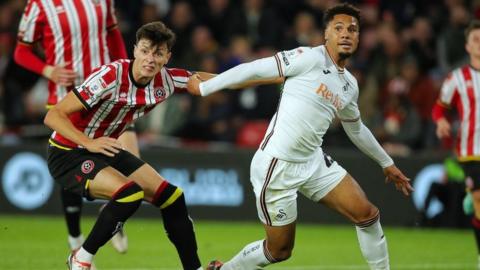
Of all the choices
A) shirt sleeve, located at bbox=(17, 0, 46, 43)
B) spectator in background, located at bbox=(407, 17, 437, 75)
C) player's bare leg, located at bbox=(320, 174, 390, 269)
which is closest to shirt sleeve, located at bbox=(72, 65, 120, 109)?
player's bare leg, located at bbox=(320, 174, 390, 269)

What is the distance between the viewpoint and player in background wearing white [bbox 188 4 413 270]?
7.41m

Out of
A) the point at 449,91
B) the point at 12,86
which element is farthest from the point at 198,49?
the point at 449,91

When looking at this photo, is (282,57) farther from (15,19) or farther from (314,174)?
(15,19)

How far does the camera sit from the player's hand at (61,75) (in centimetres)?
896

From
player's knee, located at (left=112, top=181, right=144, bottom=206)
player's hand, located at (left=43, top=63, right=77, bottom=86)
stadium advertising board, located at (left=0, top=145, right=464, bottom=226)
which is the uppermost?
player's hand, located at (left=43, top=63, right=77, bottom=86)

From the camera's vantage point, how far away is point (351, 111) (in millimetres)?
7711

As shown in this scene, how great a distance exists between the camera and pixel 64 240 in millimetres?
11766

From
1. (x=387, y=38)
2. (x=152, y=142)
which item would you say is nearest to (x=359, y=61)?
(x=387, y=38)

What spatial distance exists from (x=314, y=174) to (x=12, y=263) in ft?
11.1

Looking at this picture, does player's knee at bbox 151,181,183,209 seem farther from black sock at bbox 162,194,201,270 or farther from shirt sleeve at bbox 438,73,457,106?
shirt sleeve at bbox 438,73,457,106

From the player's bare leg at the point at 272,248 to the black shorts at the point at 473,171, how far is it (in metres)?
2.83

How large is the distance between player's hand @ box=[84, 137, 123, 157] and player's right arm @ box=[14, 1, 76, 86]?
1.69 m

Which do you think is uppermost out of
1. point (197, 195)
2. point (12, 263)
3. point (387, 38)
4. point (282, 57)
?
point (282, 57)

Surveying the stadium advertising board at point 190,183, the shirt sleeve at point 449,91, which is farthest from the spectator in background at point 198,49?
the shirt sleeve at point 449,91
